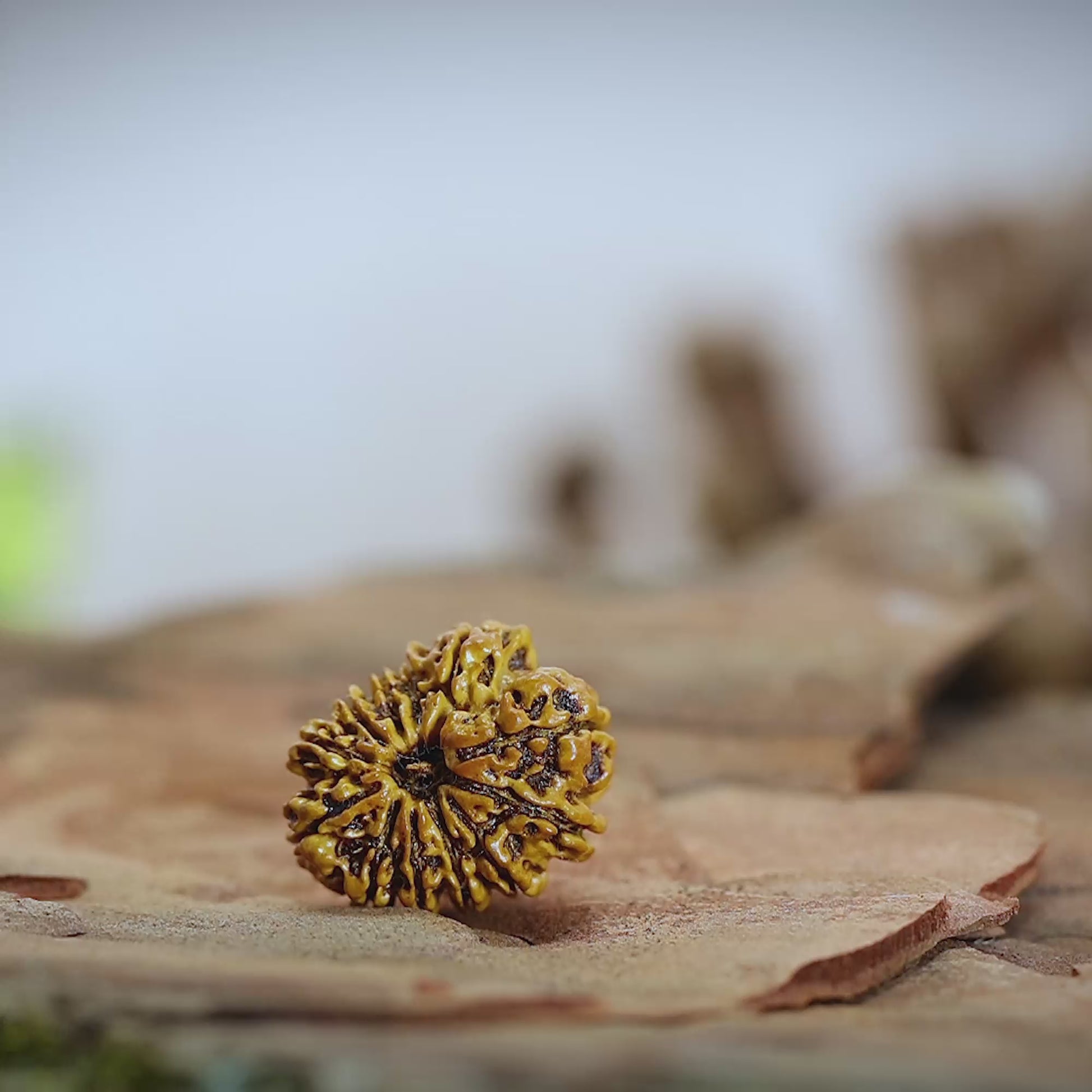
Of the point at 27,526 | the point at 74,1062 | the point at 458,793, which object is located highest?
the point at 27,526

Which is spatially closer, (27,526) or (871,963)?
(871,963)

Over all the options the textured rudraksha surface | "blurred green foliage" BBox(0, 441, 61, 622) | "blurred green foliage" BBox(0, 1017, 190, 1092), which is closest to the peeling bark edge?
the textured rudraksha surface

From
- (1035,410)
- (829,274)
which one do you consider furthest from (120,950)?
(829,274)

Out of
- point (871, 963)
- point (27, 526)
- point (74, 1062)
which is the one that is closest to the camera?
point (74, 1062)

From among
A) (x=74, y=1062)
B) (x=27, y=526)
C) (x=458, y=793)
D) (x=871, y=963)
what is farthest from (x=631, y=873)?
(x=27, y=526)

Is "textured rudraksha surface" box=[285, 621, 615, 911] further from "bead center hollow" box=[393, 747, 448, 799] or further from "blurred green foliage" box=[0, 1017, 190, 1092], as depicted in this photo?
"blurred green foliage" box=[0, 1017, 190, 1092]

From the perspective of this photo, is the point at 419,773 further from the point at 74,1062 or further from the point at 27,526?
the point at 27,526

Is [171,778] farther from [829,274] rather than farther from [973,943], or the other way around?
[829,274]

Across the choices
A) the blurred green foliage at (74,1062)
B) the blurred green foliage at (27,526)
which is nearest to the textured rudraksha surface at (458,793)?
the blurred green foliage at (74,1062)
